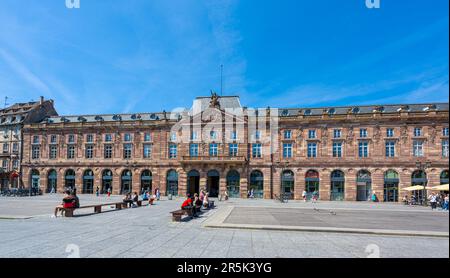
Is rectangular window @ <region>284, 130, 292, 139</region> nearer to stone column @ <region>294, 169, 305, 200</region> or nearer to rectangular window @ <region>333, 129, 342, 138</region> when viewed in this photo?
stone column @ <region>294, 169, 305, 200</region>

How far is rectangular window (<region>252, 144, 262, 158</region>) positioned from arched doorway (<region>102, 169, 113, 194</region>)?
26199 millimetres

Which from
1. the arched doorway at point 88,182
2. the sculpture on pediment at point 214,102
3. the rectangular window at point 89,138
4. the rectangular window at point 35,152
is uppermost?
the sculpture on pediment at point 214,102

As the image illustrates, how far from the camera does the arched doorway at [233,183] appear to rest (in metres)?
44.8

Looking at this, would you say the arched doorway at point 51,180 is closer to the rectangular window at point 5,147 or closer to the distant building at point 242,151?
the distant building at point 242,151

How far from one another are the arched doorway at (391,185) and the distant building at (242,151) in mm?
134

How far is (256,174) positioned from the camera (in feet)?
148

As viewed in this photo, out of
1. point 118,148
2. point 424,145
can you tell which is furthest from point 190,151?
point 424,145

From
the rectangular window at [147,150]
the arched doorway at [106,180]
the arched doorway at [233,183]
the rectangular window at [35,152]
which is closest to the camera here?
the arched doorway at [233,183]

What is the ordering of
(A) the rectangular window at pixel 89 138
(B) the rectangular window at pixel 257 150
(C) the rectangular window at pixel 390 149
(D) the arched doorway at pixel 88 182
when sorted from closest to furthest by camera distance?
1. (C) the rectangular window at pixel 390 149
2. (B) the rectangular window at pixel 257 150
3. (D) the arched doorway at pixel 88 182
4. (A) the rectangular window at pixel 89 138

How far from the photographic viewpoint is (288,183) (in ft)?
145

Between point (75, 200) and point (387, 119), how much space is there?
4206 centimetres

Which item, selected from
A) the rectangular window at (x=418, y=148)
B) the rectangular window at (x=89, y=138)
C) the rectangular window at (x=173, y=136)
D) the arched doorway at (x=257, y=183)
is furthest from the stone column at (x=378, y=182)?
the rectangular window at (x=89, y=138)
